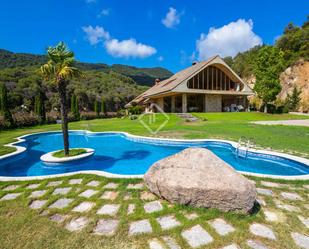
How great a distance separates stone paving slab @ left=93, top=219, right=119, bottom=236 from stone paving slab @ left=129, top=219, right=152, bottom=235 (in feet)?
0.81

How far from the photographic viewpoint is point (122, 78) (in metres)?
59.2

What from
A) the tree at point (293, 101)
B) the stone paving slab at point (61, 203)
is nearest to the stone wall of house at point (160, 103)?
the tree at point (293, 101)

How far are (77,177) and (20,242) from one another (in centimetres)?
246

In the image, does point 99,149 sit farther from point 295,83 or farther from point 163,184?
point 295,83

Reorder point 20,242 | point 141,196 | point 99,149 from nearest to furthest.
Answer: point 20,242, point 141,196, point 99,149

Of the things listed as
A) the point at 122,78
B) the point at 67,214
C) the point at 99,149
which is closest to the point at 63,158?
the point at 99,149

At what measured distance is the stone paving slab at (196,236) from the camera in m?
2.60

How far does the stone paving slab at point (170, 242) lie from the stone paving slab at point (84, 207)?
1531 millimetres

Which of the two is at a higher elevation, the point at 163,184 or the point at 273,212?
the point at 163,184

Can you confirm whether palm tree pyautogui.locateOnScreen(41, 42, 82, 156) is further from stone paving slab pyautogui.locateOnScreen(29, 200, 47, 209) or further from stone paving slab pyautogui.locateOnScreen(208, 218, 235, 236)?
stone paving slab pyautogui.locateOnScreen(208, 218, 235, 236)

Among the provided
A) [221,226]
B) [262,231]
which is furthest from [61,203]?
[262,231]

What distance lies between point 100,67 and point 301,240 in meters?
74.7

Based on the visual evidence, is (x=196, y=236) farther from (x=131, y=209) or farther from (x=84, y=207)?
(x=84, y=207)

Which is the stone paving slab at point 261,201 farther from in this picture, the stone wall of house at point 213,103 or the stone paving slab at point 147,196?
the stone wall of house at point 213,103
